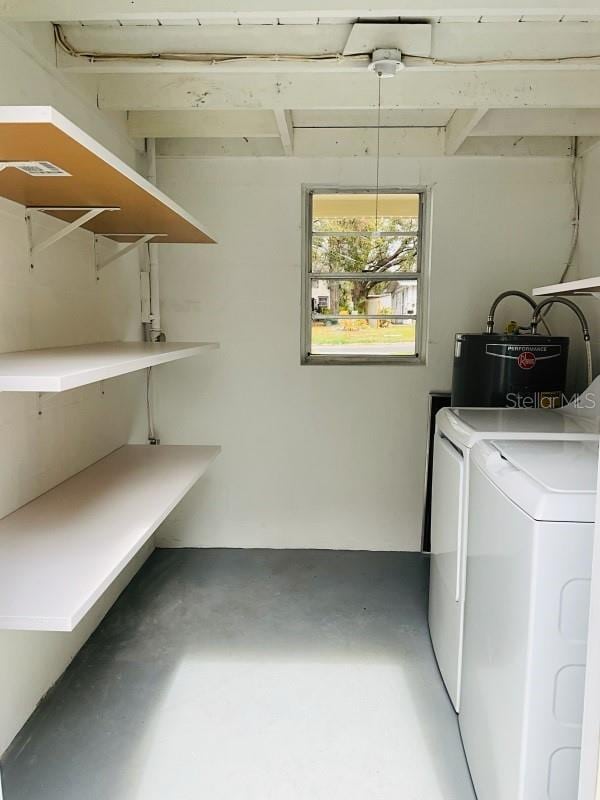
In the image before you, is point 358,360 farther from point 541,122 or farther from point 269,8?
point 269,8

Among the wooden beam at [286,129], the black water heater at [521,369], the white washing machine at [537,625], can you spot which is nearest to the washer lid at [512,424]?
the black water heater at [521,369]

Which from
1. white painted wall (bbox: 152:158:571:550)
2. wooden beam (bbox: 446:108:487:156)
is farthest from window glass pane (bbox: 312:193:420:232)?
wooden beam (bbox: 446:108:487:156)

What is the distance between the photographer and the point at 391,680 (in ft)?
7.24

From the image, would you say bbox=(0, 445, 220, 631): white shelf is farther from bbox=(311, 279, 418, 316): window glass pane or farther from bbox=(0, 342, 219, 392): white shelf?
bbox=(311, 279, 418, 316): window glass pane

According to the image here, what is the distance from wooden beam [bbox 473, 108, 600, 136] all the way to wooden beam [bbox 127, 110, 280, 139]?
1036 millimetres

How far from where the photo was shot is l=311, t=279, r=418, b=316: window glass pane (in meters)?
3.32

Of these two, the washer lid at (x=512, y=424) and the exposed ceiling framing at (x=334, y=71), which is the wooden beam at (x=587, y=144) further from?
the washer lid at (x=512, y=424)

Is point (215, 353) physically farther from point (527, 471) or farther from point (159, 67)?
point (527, 471)

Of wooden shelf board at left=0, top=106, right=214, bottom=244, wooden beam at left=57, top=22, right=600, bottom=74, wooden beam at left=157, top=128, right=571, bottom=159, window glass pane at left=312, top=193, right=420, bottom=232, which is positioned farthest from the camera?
window glass pane at left=312, top=193, right=420, bottom=232

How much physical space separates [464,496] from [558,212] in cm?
199

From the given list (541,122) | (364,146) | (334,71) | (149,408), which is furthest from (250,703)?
(541,122)

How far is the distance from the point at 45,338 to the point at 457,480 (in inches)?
60.2

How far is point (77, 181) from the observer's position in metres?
1.58

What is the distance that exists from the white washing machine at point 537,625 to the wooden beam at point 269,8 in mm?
1298
